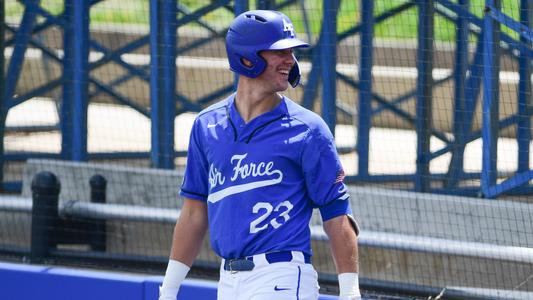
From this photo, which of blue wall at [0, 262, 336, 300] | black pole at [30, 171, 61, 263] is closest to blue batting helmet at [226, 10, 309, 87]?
blue wall at [0, 262, 336, 300]

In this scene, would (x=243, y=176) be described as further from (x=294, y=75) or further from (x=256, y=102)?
(x=294, y=75)

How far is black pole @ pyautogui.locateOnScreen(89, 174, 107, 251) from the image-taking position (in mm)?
8703

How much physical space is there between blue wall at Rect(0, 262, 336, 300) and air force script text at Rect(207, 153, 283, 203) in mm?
1855

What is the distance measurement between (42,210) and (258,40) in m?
4.15

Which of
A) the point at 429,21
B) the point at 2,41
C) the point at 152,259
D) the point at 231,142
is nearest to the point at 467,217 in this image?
the point at 429,21

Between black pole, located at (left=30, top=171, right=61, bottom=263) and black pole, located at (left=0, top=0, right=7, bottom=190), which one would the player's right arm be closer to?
black pole, located at (left=30, top=171, right=61, bottom=263)

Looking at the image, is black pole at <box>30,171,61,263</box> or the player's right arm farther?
black pole at <box>30,171,61,263</box>

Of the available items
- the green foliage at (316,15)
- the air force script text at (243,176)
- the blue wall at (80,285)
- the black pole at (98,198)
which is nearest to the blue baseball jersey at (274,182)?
the air force script text at (243,176)

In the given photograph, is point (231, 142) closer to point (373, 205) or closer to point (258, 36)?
point (258, 36)

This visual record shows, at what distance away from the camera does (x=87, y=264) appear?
837 cm

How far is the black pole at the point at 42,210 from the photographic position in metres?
8.27

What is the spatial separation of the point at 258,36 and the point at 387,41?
10912 mm

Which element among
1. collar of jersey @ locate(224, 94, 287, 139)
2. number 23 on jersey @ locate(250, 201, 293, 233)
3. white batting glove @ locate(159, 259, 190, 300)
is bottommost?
white batting glove @ locate(159, 259, 190, 300)

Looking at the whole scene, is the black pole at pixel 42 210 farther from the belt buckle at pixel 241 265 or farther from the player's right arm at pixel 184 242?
the belt buckle at pixel 241 265
